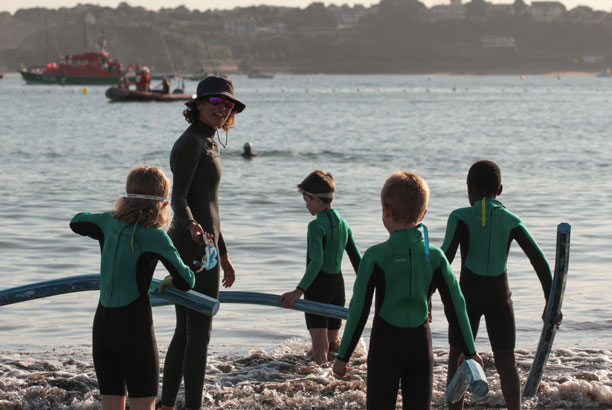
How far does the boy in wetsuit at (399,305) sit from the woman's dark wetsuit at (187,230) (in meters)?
1.16

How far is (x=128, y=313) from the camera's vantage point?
13.1ft

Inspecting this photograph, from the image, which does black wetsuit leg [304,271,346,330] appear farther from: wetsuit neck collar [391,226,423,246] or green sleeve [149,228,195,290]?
wetsuit neck collar [391,226,423,246]

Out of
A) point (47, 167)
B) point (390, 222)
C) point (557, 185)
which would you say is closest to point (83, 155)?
point (47, 167)

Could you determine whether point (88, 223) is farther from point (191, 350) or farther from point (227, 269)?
point (227, 269)

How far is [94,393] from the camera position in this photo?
5.95m

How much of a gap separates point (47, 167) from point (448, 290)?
2507cm

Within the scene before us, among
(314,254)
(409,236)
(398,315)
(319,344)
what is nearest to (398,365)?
(398,315)

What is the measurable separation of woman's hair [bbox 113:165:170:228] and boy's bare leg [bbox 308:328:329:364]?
2.90 meters

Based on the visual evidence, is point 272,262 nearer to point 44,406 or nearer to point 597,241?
point 597,241

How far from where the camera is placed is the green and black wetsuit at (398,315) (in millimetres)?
3822

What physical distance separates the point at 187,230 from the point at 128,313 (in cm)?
78

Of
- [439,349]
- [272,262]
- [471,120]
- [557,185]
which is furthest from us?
[471,120]

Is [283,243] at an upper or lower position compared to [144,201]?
lower

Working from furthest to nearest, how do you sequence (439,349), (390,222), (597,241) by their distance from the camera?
1. (597,241)
2. (439,349)
3. (390,222)
